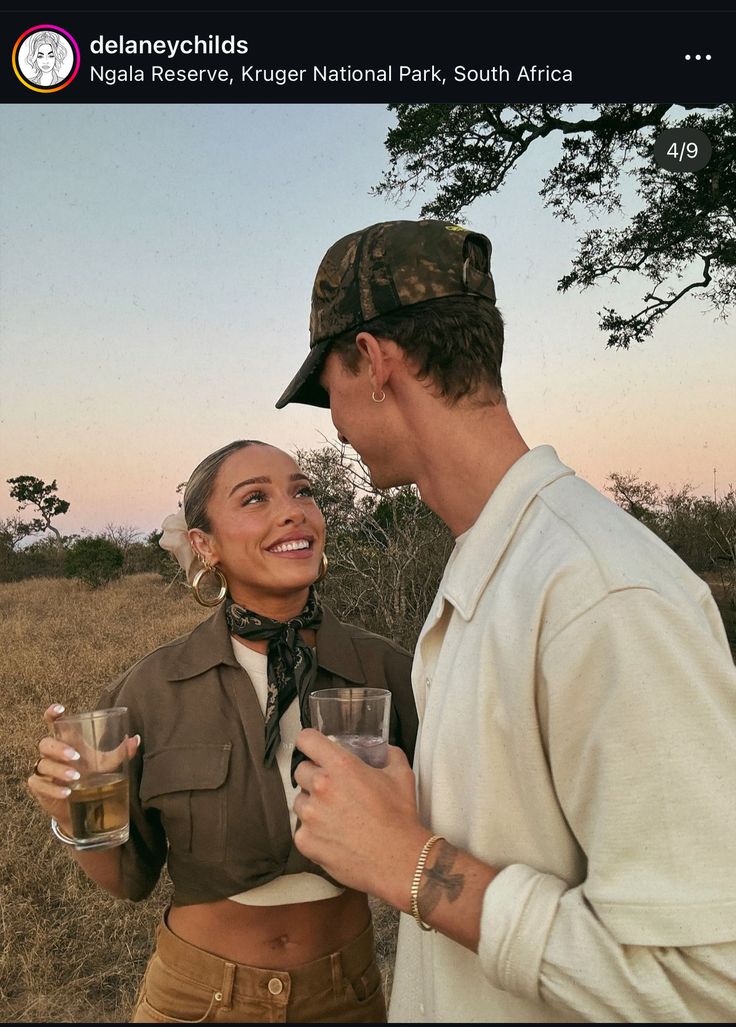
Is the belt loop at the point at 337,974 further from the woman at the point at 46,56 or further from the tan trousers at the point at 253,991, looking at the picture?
the woman at the point at 46,56

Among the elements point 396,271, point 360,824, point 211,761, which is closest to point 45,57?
point 396,271

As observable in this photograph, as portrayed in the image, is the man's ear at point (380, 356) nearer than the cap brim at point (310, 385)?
Yes

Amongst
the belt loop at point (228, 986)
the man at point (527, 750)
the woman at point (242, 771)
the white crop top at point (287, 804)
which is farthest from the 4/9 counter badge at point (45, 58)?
the belt loop at point (228, 986)

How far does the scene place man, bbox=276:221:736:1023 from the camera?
1.07 meters

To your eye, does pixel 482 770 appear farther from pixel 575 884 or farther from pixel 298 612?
pixel 298 612

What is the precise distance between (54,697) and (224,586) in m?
7.45

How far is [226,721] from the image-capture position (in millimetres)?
2271

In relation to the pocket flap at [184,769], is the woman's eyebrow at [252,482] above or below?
above

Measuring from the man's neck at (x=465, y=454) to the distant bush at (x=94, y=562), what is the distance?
17.1m

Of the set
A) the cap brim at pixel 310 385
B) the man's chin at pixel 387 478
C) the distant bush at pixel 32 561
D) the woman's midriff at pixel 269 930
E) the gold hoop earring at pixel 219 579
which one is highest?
the cap brim at pixel 310 385

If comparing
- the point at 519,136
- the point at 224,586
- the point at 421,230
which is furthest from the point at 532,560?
the point at 519,136

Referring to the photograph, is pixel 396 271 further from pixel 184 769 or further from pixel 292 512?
pixel 184 769

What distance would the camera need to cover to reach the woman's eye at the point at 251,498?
96.9 inches

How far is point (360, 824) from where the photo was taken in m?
1.28
